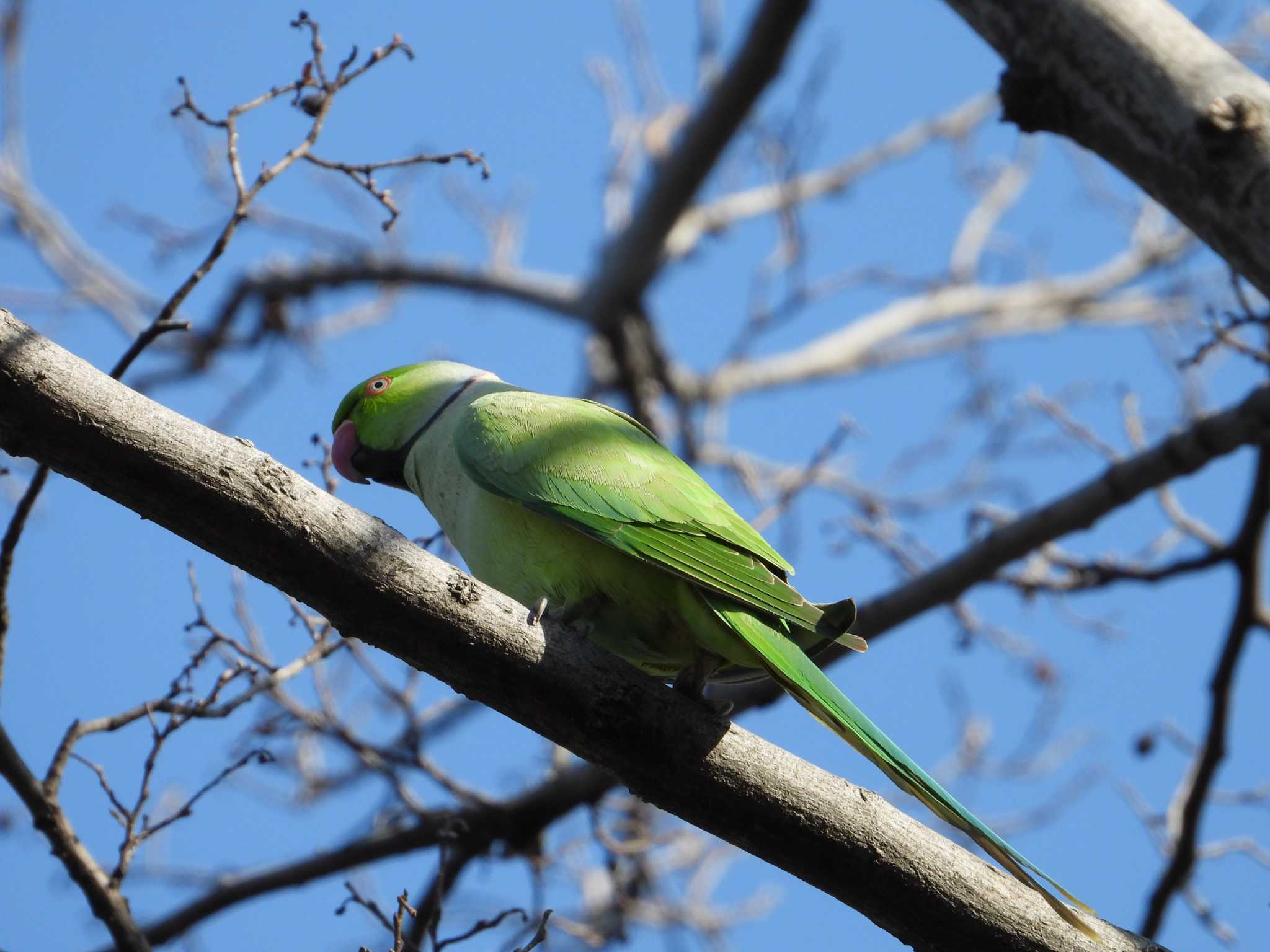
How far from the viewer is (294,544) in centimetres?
231

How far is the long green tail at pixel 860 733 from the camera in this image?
2459 mm

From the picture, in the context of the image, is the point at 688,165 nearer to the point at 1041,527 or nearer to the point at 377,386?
the point at 377,386

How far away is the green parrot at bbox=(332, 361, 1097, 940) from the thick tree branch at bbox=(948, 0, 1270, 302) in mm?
1414

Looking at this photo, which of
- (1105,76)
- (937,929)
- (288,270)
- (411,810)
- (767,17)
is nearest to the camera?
(937,929)

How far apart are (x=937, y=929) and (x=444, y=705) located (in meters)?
3.77

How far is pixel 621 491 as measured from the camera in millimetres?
3273

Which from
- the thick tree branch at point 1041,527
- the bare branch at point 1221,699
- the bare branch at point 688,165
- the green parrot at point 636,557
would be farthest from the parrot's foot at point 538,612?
the bare branch at point 688,165

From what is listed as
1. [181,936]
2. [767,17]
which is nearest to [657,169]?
[767,17]

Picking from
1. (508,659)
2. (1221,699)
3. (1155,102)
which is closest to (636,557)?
(508,659)

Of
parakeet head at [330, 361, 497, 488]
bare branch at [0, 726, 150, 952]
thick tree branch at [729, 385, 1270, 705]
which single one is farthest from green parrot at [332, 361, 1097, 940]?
bare branch at [0, 726, 150, 952]

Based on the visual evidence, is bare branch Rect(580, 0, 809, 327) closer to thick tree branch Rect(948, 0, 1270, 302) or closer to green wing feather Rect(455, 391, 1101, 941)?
thick tree branch Rect(948, 0, 1270, 302)

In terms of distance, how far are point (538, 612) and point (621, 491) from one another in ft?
1.64

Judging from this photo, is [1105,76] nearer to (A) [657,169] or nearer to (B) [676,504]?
(B) [676,504]

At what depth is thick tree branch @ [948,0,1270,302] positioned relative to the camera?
115 inches
